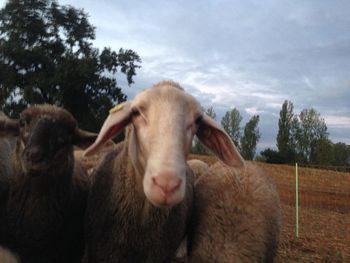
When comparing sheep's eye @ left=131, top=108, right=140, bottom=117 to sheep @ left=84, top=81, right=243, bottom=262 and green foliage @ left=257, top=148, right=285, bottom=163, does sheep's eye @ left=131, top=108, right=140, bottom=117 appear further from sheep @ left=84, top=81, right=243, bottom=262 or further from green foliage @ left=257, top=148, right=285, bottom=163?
green foliage @ left=257, top=148, right=285, bottom=163

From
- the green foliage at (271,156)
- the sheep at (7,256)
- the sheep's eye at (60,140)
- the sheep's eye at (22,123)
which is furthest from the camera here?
the green foliage at (271,156)

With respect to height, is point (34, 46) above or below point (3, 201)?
above

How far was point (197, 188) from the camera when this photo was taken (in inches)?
237

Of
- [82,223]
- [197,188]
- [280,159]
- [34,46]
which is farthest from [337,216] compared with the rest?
[280,159]

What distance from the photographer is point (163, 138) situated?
3.68m

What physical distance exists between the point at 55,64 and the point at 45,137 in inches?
1334

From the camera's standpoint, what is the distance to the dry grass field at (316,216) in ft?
32.5

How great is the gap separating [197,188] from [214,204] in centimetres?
55

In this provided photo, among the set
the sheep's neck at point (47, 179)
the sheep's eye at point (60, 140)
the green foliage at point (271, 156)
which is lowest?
the sheep's neck at point (47, 179)

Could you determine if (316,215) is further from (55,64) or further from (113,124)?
(55,64)

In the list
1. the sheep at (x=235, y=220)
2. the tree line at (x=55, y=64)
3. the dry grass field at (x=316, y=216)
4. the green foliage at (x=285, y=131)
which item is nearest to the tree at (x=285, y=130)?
the green foliage at (x=285, y=131)

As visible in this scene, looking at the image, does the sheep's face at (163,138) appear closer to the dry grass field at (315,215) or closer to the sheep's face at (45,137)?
the sheep's face at (45,137)

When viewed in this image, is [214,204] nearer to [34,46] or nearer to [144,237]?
[144,237]

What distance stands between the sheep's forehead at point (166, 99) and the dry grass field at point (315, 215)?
170 inches
